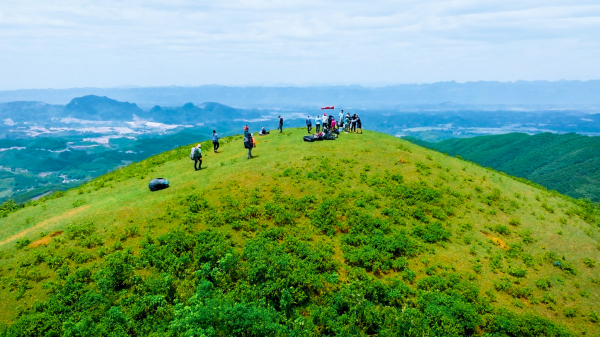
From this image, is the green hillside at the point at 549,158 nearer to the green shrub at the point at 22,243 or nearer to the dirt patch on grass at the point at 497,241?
the dirt patch on grass at the point at 497,241

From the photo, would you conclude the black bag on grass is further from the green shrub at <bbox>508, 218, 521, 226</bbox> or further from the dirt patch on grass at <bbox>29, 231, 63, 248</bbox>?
the green shrub at <bbox>508, 218, 521, 226</bbox>

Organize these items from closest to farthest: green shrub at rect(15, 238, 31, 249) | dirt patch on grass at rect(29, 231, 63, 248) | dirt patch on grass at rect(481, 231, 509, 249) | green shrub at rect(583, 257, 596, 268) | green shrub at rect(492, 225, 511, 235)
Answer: green shrub at rect(15, 238, 31, 249)
dirt patch on grass at rect(29, 231, 63, 248)
green shrub at rect(583, 257, 596, 268)
dirt patch on grass at rect(481, 231, 509, 249)
green shrub at rect(492, 225, 511, 235)

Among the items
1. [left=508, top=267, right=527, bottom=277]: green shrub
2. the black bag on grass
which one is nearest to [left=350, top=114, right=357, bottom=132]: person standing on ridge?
the black bag on grass

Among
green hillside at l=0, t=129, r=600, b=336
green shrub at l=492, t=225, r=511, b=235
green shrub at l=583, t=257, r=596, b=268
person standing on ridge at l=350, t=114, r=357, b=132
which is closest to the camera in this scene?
green hillside at l=0, t=129, r=600, b=336

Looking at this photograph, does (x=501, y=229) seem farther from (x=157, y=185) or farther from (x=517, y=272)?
(x=157, y=185)

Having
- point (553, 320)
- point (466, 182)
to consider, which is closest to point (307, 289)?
point (553, 320)

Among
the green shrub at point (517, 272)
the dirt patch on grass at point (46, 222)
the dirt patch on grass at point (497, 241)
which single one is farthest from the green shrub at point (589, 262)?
the dirt patch on grass at point (46, 222)

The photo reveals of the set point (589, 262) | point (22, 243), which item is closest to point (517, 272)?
point (589, 262)
